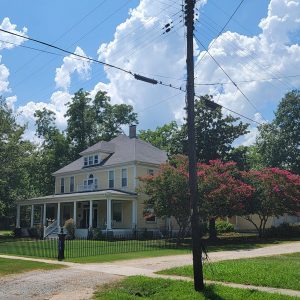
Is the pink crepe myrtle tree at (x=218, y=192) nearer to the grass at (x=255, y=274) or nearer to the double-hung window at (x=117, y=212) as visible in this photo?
the double-hung window at (x=117, y=212)

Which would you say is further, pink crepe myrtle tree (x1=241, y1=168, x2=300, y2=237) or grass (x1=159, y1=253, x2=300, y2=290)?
pink crepe myrtle tree (x1=241, y1=168, x2=300, y2=237)

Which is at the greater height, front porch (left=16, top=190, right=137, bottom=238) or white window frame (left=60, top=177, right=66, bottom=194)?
white window frame (left=60, top=177, right=66, bottom=194)

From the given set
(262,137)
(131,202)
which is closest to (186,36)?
(131,202)

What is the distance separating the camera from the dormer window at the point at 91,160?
46.8m

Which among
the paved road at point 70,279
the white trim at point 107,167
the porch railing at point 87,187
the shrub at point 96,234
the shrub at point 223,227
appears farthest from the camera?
the shrub at point 223,227

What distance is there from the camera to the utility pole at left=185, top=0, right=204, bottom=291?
12.4m

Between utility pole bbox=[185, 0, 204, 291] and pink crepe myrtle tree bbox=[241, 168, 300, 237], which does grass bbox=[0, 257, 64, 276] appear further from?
pink crepe myrtle tree bbox=[241, 168, 300, 237]

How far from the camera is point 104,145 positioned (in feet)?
156

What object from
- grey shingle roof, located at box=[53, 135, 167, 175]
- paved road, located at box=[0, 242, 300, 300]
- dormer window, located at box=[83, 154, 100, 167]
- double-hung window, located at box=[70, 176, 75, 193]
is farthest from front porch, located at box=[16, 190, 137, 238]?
paved road, located at box=[0, 242, 300, 300]

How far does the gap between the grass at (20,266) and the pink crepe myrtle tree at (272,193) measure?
19931 mm

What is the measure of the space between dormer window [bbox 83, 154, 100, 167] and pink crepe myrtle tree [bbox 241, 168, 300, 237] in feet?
52.3

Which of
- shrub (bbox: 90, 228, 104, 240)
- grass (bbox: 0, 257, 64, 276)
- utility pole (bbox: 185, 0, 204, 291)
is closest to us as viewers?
utility pole (bbox: 185, 0, 204, 291)

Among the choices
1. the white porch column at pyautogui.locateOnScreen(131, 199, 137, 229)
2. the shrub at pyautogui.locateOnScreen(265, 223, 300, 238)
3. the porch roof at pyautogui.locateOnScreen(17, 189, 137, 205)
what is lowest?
the shrub at pyautogui.locateOnScreen(265, 223, 300, 238)

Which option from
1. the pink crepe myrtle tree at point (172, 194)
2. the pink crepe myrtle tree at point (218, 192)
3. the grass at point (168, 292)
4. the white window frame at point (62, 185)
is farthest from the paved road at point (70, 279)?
the white window frame at point (62, 185)
